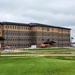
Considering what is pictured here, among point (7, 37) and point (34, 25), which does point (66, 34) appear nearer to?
point (34, 25)

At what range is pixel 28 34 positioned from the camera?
126m

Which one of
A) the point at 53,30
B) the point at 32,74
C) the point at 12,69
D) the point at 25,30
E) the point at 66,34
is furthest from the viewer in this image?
the point at 66,34

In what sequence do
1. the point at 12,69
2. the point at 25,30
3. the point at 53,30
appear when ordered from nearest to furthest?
1. the point at 12,69
2. the point at 25,30
3. the point at 53,30

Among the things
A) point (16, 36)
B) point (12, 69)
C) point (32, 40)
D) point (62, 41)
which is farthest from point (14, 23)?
point (12, 69)

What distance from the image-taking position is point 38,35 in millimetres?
126875

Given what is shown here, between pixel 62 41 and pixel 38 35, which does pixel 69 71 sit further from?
pixel 62 41

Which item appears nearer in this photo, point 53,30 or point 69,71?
point 69,71

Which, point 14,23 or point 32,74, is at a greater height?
point 14,23

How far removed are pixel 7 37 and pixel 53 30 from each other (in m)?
30.1

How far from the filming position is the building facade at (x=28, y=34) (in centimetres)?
11581

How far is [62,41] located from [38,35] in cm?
1968

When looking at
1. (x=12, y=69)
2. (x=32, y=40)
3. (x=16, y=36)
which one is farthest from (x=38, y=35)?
(x=12, y=69)

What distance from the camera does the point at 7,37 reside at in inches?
4562

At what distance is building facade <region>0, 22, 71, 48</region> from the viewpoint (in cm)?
11581
